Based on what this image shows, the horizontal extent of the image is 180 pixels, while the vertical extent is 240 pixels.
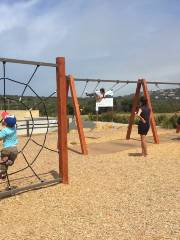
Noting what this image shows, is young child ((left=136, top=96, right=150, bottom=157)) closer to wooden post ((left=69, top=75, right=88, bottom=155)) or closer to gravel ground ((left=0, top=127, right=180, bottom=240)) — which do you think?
gravel ground ((left=0, top=127, right=180, bottom=240))

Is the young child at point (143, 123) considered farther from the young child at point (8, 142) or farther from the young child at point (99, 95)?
the young child at point (99, 95)

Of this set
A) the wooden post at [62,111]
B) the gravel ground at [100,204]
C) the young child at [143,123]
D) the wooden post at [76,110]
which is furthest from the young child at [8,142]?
the wooden post at [76,110]

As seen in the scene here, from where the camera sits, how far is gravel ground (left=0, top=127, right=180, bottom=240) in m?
4.73

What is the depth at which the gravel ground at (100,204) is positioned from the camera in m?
4.73

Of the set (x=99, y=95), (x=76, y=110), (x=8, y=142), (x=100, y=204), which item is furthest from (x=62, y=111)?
(x=99, y=95)

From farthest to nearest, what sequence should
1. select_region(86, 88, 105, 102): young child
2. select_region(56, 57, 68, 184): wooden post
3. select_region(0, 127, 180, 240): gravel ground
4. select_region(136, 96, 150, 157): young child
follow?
select_region(86, 88, 105, 102): young child
select_region(136, 96, 150, 157): young child
select_region(56, 57, 68, 184): wooden post
select_region(0, 127, 180, 240): gravel ground

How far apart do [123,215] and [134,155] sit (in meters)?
4.75

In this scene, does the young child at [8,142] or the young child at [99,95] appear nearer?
the young child at [8,142]

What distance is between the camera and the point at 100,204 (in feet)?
19.0

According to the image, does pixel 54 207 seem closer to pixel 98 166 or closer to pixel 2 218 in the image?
pixel 2 218

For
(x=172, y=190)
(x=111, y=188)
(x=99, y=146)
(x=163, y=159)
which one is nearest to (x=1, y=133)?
(x=111, y=188)

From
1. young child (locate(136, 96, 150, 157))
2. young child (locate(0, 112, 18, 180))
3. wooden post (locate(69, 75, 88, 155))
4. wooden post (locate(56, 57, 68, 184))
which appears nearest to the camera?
young child (locate(0, 112, 18, 180))

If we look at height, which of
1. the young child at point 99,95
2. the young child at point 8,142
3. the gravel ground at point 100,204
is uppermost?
the young child at point 99,95

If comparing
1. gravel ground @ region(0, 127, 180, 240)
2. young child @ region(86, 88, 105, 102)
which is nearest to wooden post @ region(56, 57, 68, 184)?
gravel ground @ region(0, 127, 180, 240)
